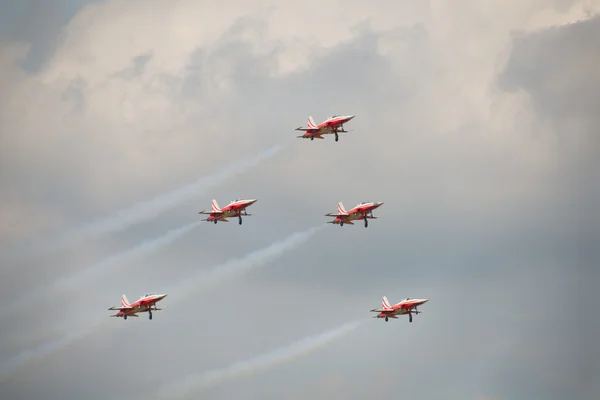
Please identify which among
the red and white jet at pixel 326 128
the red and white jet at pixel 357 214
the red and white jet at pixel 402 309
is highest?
the red and white jet at pixel 326 128

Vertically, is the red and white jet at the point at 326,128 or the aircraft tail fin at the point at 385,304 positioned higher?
the red and white jet at the point at 326,128

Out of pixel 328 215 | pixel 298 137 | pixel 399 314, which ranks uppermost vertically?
pixel 298 137

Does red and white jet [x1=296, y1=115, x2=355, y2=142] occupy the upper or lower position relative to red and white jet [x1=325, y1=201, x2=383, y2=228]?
upper

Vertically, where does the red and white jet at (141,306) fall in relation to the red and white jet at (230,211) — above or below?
below

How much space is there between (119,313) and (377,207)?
39.2 m

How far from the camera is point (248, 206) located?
190125mm

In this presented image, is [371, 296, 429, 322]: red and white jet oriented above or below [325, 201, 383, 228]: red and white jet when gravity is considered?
below

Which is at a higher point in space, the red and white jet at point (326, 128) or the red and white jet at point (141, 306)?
the red and white jet at point (326, 128)

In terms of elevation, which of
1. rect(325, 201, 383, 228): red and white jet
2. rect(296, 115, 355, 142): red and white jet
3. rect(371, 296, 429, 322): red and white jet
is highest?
rect(296, 115, 355, 142): red and white jet

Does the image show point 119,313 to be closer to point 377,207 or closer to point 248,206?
point 248,206

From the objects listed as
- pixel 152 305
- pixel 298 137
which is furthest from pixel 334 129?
pixel 152 305

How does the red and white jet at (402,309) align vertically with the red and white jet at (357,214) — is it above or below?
below

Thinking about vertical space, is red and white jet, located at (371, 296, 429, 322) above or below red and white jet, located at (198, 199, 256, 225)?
below

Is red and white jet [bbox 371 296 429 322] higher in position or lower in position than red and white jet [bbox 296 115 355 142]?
lower
